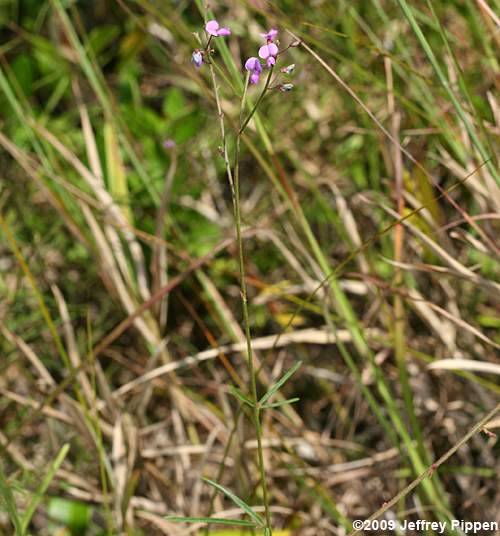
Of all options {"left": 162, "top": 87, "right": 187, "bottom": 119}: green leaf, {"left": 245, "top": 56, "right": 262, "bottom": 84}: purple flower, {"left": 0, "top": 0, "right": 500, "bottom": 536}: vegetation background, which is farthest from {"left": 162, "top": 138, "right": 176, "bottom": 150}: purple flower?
{"left": 245, "top": 56, "right": 262, "bottom": 84}: purple flower

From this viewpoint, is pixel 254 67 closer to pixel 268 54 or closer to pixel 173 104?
pixel 268 54

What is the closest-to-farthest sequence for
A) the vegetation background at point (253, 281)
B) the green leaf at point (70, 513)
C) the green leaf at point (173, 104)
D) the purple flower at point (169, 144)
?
the vegetation background at point (253, 281)
the green leaf at point (70, 513)
the purple flower at point (169, 144)
the green leaf at point (173, 104)

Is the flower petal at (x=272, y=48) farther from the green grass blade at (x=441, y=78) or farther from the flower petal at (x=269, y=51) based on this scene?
the green grass blade at (x=441, y=78)

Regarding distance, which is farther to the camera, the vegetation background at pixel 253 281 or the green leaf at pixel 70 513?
the green leaf at pixel 70 513

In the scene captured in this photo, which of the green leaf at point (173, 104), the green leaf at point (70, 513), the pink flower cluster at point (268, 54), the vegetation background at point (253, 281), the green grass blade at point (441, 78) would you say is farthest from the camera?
the green leaf at point (173, 104)

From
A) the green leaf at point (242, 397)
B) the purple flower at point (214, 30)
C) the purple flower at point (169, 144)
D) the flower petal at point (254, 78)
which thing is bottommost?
the purple flower at point (169, 144)

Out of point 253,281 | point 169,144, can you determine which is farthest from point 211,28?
point 169,144

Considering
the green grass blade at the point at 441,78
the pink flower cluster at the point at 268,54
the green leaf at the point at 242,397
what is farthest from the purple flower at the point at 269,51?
the green leaf at the point at 242,397

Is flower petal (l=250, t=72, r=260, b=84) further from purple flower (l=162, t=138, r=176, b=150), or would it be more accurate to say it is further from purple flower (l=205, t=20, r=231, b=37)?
purple flower (l=162, t=138, r=176, b=150)

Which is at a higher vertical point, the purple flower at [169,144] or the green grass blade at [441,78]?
the green grass blade at [441,78]
